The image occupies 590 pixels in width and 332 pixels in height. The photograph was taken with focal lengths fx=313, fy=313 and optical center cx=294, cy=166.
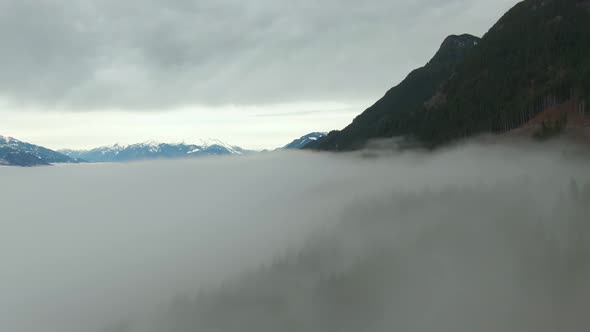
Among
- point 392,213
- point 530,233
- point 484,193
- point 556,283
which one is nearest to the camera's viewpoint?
point 556,283

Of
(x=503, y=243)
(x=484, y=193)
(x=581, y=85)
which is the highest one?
(x=581, y=85)

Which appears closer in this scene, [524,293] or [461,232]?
[524,293]

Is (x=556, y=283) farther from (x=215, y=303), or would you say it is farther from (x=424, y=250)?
(x=215, y=303)

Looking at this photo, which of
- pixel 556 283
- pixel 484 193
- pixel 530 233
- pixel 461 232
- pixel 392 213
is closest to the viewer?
pixel 556 283

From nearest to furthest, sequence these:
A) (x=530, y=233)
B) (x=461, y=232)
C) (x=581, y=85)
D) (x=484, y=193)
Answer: (x=530, y=233)
(x=461, y=232)
(x=484, y=193)
(x=581, y=85)

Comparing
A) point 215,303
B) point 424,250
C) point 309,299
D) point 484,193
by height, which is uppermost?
point 484,193

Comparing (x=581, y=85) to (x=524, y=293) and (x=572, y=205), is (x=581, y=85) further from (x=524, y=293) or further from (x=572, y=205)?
(x=524, y=293)

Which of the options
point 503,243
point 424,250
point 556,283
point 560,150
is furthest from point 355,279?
point 560,150

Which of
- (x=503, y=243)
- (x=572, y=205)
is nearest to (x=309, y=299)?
(x=503, y=243)

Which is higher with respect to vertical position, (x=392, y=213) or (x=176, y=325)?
(x=392, y=213)
